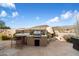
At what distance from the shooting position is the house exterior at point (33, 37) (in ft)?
5.71

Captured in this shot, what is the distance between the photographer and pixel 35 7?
1.74m

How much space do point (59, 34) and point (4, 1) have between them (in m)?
0.68

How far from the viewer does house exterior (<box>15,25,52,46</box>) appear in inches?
68.6

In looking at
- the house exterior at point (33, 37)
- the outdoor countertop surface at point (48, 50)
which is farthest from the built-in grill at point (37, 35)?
the outdoor countertop surface at point (48, 50)

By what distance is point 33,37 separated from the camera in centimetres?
174

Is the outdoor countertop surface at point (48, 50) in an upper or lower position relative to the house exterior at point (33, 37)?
lower

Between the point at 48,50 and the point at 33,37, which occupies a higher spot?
the point at 33,37

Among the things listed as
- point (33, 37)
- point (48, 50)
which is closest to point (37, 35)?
point (33, 37)

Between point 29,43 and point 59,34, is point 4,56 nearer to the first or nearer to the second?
point 29,43

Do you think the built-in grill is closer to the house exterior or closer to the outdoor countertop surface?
the house exterior

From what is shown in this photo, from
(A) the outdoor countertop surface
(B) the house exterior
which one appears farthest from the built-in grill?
(A) the outdoor countertop surface

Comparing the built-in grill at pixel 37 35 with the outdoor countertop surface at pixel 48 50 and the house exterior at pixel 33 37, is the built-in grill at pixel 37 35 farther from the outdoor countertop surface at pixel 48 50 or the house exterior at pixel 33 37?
the outdoor countertop surface at pixel 48 50

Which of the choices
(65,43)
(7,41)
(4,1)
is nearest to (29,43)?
(7,41)

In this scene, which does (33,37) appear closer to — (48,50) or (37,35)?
(37,35)
